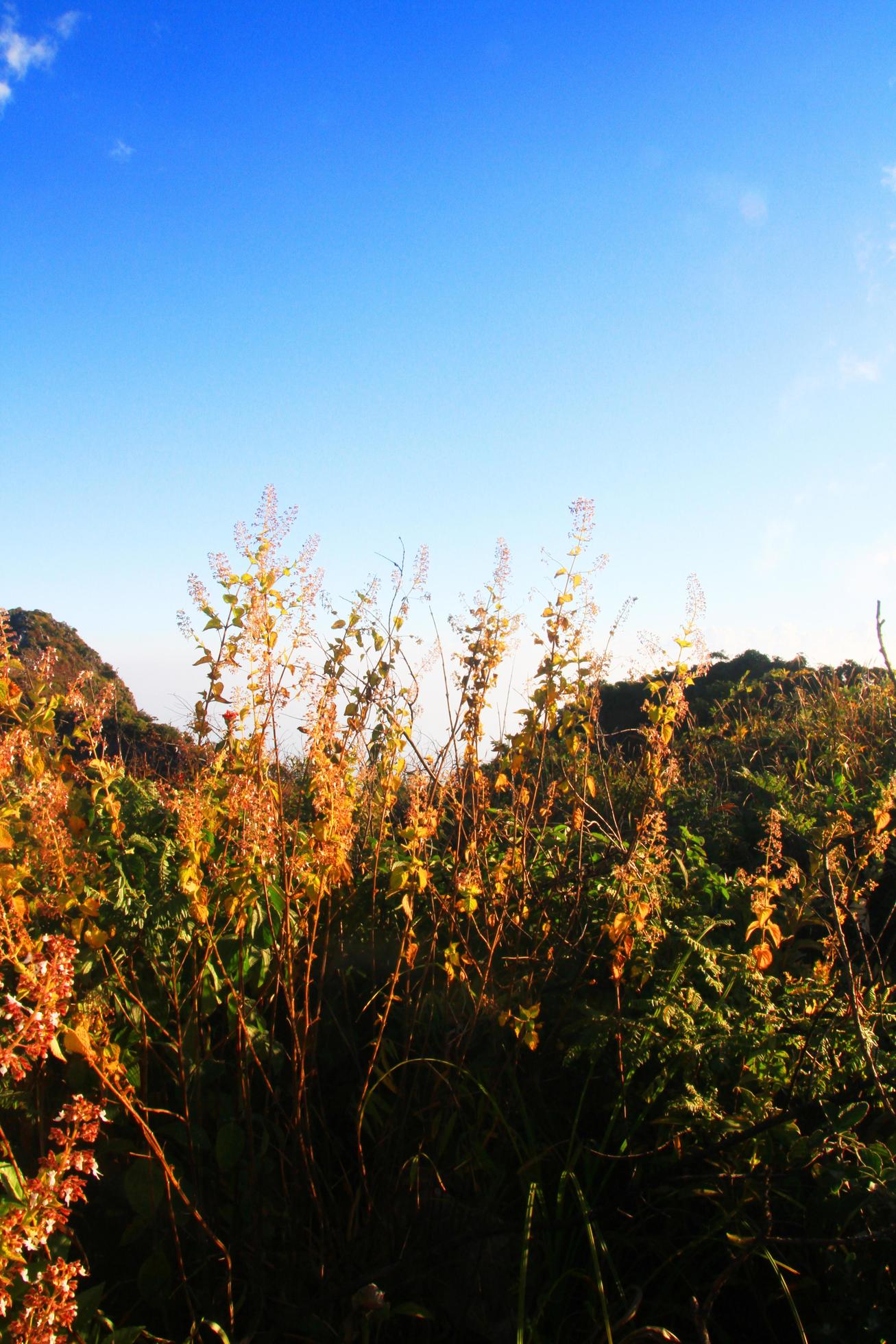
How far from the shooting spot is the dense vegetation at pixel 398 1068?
1914 mm

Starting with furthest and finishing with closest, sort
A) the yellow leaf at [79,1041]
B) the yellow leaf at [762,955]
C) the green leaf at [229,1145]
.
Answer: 1. the yellow leaf at [762,955]
2. the green leaf at [229,1145]
3. the yellow leaf at [79,1041]

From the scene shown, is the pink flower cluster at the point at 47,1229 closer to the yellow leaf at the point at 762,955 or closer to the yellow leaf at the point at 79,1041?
the yellow leaf at the point at 79,1041

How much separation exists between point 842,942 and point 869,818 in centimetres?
190

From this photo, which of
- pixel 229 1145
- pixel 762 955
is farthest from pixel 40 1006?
pixel 762 955

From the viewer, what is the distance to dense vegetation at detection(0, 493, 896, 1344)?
1.91 m

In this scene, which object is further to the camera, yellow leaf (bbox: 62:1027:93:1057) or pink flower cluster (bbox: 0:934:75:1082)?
yellow leaf (bbox: 62:1027:93:1057)

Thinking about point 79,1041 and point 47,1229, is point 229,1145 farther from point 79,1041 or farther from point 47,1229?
point 47,1229

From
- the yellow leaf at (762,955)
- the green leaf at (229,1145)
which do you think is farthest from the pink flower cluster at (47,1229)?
the yellow leaf at (762,955)

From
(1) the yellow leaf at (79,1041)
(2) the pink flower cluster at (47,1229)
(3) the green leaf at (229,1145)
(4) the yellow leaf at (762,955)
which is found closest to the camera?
(2) the pink flower cluster at (47,1229)

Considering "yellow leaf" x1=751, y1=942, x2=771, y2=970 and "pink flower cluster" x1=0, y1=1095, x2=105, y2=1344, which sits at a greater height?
"yellow leaf" x1=751, y1=942, x2=771, y2=970

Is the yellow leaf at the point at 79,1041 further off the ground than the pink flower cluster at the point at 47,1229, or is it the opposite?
the yellow leaf at the point at 79,1041

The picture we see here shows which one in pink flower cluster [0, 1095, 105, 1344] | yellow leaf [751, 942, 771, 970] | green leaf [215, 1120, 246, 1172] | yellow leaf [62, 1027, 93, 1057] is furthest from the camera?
yellow leaf [751, 942, 771, 970]

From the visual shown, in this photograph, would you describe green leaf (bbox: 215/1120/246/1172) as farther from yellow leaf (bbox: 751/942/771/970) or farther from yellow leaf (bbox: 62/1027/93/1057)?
yellow leaf (bbox: 751/942/771/970)

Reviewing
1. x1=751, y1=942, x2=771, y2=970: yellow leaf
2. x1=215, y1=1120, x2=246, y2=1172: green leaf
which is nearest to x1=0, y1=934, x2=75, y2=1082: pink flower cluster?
x1=215, y1=1120, x2=246, y2=1172: green leaf
